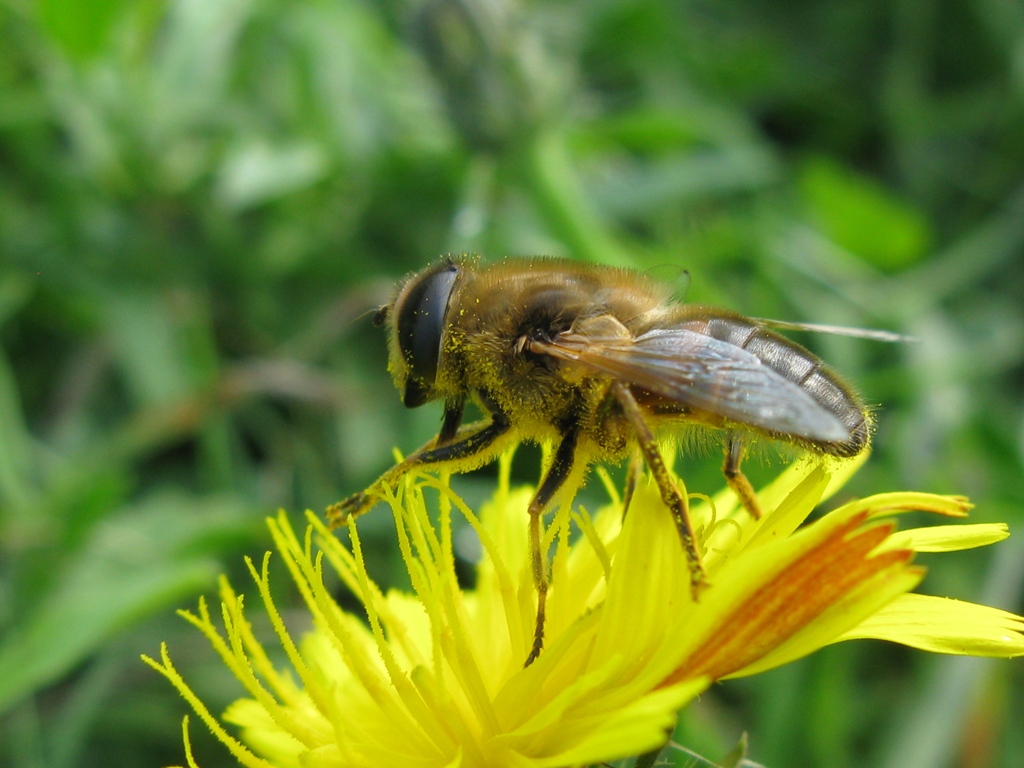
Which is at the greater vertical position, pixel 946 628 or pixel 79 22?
pixel 79 22

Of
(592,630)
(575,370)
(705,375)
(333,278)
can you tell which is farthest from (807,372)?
(333,278)

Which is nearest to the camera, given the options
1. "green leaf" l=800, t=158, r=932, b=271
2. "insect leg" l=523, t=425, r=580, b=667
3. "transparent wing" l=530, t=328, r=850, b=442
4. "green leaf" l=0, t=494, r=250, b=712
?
"transparent wing" l=530, t=328, r=850, b=442

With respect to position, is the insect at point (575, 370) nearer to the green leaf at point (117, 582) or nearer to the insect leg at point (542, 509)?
the insect leg at point (542, 509)

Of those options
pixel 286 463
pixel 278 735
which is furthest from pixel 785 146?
pixel 278 735

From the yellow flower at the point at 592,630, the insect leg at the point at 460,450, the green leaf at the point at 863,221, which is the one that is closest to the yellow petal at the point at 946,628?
the yellow flower at the point at 592,630

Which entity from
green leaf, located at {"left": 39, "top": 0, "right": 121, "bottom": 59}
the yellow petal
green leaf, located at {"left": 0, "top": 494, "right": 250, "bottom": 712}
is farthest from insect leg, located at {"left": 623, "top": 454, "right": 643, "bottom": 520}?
green leaf, located at {"left": 39, "top": 0, "right": 121, "bottom": 59}

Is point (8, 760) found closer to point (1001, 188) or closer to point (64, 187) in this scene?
point (64, 187)

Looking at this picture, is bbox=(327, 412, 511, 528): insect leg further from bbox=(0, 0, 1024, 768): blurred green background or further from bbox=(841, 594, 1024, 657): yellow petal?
bbox=(0, 0, 1024, 768): blurred green background

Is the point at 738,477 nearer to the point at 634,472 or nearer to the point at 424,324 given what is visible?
the point at 634,472
